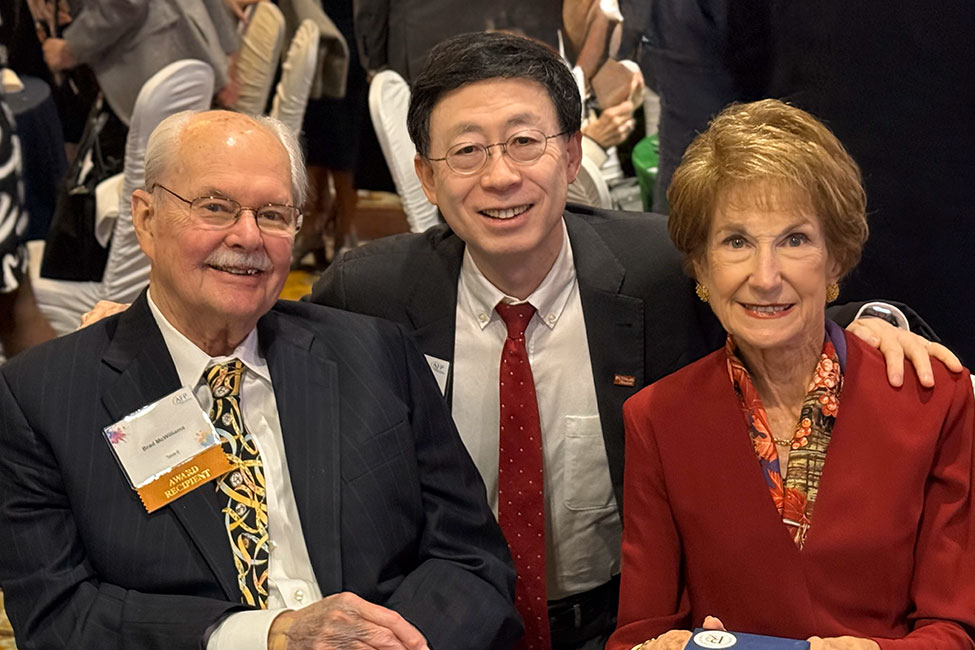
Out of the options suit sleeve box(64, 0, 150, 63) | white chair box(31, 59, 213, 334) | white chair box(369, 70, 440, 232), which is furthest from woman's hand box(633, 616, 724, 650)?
suit sleeve box(64, 0, 150, 63)

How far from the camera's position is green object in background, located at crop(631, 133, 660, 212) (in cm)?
391

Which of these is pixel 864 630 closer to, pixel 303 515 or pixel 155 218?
pixel 303 515

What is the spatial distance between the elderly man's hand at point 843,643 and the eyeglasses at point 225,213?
42.1 inches

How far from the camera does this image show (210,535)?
185 cm

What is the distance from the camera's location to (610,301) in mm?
2246

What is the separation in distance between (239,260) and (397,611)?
636mm

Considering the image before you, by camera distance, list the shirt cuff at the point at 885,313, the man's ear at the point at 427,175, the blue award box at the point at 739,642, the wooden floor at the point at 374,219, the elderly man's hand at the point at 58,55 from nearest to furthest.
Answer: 1. the blue award box at the point at 739,642
2. the shirt cuff at the point at 885,313
3. the man's ear at the point at 427,175
4. the elderly man's hand at the point at 58,55
5. the wooden floor at the point at 374,219

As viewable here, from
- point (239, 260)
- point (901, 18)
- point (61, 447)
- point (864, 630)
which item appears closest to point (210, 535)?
→ point (61, 447)

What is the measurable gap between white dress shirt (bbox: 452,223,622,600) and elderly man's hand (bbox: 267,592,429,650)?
54 cm

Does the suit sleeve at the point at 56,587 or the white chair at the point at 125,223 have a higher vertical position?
the white chair at the point at 125,223

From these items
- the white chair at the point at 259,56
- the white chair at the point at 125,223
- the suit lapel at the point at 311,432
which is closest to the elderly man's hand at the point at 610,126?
the white chair at the point at 125,223

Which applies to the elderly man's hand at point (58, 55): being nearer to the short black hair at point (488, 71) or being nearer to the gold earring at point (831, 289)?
the short black hair at point (488, 71)

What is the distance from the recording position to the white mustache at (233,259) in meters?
1.91

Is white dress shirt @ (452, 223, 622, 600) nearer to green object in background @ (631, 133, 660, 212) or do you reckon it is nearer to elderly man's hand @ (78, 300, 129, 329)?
elderly man's hand @ (78, 300, 129, 329)
